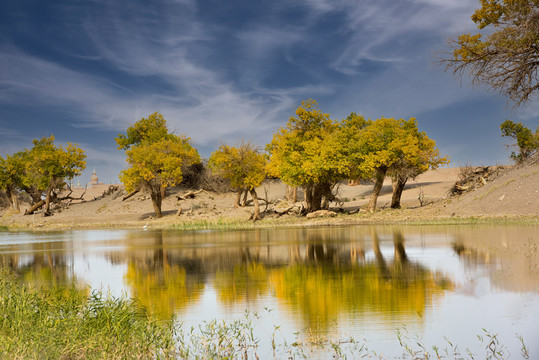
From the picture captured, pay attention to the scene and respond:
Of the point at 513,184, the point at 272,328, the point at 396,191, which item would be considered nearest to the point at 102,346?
the point at 272,328

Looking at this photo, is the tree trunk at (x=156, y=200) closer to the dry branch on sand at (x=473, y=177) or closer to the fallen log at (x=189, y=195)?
the fallen log at (x=189, y=195)

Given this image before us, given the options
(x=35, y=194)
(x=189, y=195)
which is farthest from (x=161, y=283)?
(x=35, y=194)

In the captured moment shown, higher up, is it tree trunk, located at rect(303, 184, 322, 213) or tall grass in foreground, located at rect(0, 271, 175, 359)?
tree trunk, located at rect(303, 184, 322, 213)

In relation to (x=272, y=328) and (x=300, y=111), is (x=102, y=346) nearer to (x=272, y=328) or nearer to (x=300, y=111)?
(x=272, y=328)

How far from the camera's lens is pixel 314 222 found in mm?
38812

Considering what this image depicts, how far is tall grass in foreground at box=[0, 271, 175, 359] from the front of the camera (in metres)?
6.45

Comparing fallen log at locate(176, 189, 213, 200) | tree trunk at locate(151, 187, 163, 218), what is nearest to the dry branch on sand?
fallen log at locate(176, 189, 213, 200)

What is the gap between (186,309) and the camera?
1005 centimetres

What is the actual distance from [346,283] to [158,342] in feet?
19.6

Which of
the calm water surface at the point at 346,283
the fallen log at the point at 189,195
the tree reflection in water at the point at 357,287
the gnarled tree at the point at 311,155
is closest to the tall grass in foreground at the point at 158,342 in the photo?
the calm water surface at the point at 346,283

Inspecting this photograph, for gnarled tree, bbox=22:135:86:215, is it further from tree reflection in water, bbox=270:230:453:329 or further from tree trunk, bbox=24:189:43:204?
tree reflection in water, bbox=270:230:453:329

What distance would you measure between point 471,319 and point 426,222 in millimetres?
26897

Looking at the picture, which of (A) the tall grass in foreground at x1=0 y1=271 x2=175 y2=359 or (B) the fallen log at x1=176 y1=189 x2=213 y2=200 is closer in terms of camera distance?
(A) the tall grass in foreground at x1=0 y1=271 x2=175 y2=359

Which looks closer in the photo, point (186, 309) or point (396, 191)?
point (186, 309)
